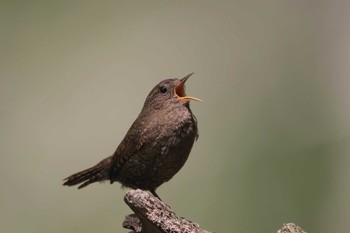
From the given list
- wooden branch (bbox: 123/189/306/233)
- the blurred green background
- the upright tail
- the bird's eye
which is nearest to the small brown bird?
the bird's eye

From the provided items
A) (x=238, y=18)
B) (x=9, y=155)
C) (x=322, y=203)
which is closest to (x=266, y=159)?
(x=322, y=203)

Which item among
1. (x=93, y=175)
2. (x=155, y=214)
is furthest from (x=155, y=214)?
(x=93, y=175)

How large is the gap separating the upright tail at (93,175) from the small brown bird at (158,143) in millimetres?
137

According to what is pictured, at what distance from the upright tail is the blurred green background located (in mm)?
573

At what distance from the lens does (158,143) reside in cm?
337

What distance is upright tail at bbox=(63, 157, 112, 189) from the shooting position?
3834 mm

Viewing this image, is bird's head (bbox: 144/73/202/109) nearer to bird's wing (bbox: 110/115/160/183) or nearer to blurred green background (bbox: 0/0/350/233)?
bird's wing (bbox: 110/115/160/183)

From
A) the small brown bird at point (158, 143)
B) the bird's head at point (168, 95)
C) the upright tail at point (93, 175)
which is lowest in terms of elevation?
the upright tail at point (93, 175)

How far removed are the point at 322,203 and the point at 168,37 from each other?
1536mm

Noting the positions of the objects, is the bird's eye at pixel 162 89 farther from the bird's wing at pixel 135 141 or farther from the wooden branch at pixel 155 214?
the wooden branch at pixel 155 214

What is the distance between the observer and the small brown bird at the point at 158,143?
3377mm

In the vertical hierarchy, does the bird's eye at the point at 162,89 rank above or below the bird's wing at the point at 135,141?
above

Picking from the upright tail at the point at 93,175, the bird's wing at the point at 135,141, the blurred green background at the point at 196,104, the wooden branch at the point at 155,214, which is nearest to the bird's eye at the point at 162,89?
the bird's wing at the point at 135,141

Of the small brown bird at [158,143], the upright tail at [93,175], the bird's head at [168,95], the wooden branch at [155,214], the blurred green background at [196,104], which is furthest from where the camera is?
the blurred green background at [196,104]
